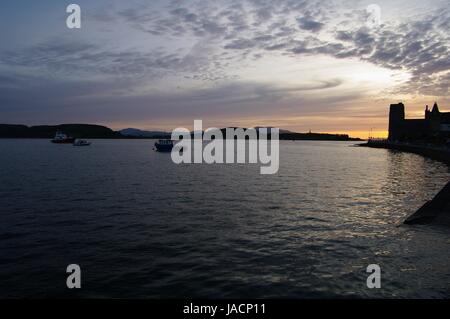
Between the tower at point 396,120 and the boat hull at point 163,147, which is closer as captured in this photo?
the boat hull at point 163,147

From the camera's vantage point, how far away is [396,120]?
183 meters

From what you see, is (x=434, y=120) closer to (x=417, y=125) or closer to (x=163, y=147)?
(x=417, y=125)

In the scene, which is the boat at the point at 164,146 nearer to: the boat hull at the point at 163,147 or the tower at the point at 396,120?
the boat hull at the point at 163,147

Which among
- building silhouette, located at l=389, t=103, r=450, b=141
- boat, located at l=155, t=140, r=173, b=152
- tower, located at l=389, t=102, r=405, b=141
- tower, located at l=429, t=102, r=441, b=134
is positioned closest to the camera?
boat, located at l=155, t=140, r=173, b=152

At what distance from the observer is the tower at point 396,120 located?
7146 inches

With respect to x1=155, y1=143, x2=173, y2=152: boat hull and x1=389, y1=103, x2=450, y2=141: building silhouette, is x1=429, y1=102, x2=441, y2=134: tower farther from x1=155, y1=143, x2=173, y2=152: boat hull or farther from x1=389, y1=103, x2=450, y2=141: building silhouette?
x1=155, y1=143, x2=173, y2=152: boat hull

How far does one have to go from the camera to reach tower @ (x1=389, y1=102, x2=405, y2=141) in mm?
181500

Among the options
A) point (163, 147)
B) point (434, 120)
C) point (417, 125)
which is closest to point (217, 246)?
point (163, 147)

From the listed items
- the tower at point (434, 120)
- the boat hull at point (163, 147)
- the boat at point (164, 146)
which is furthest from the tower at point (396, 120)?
the boat hull at point (163, 147)

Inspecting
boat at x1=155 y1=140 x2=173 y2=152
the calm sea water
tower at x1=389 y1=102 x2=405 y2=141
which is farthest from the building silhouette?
the calm sea water

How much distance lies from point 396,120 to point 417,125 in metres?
11.2
